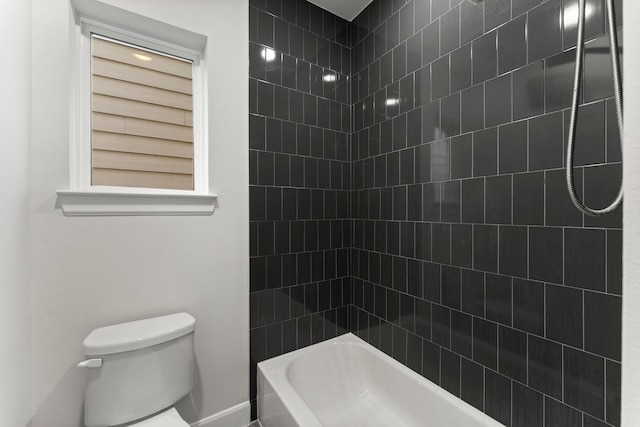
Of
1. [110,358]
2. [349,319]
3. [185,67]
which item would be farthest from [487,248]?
[185,67]

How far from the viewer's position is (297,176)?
1947 mm

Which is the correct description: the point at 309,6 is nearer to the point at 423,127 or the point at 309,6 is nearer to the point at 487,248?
the point at 423,127

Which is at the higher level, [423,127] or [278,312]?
[423,127]

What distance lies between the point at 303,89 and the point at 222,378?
1881mm

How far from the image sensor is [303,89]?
1.97 meters

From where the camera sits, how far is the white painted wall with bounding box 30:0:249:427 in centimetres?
127

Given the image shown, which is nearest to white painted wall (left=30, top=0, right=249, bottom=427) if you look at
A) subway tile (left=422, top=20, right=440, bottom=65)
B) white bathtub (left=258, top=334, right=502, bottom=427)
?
white bathtub (left=258, top=334, right=502, bottom=427)

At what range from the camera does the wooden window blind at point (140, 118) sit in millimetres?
1485

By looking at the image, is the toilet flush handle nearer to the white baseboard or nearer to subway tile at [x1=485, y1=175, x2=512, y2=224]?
the white baseboard

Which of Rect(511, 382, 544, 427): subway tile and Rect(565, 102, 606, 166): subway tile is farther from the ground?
Rect(565, 102, 606, 166): subway tile

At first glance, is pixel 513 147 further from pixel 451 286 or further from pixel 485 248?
pixel 451 286

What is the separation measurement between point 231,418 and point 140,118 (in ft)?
5.85

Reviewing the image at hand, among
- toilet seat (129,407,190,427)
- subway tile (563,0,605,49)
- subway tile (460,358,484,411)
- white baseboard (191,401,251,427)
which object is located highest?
subway tile (563,0,605,49)

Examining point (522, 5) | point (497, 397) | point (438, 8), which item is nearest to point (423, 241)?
point (497, 397)
